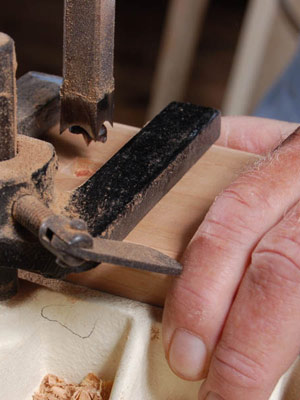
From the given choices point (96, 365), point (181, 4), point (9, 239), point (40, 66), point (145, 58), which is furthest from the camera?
point (145, 58)

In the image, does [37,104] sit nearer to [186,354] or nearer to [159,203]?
[159,203]

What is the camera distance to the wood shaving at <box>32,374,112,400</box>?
1.89ft

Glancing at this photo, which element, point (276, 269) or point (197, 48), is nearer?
point (276, 269)

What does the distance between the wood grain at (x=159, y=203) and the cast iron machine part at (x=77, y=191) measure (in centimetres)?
1

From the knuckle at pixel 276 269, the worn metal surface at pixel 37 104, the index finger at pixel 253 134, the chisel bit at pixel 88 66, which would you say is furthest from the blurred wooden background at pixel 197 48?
the knuckle at pixel 276 269

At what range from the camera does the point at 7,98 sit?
51 centimetres

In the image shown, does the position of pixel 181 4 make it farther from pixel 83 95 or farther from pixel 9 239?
pixel 9 239

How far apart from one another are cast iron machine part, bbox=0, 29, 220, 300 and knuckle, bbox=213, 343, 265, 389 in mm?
96

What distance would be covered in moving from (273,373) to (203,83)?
8.79 ft

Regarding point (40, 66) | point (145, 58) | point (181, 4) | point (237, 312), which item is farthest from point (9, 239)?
point (145, 58)

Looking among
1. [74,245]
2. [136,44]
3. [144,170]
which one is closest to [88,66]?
[144,170]

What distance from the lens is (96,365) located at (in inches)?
23.9

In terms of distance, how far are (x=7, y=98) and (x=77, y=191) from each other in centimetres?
13

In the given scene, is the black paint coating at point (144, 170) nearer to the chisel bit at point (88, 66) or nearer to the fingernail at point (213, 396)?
the chisel bit at point (88, 66)
